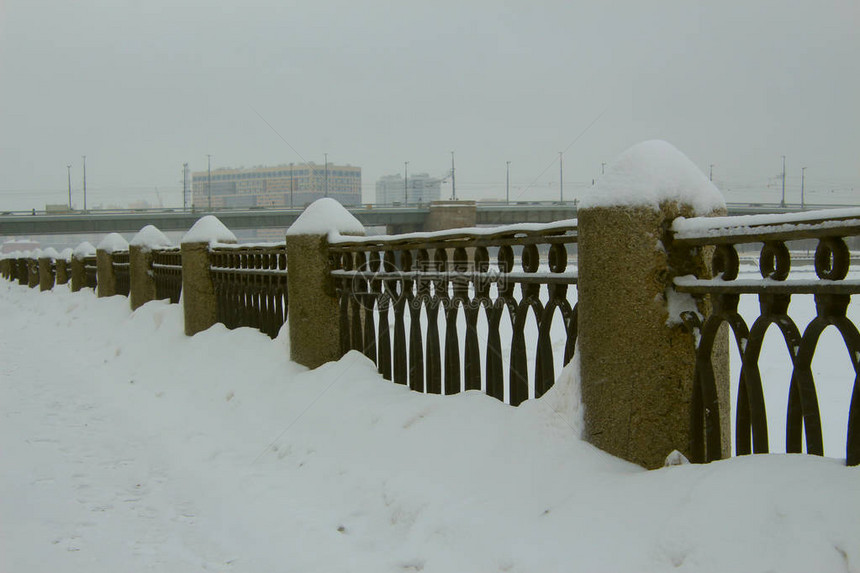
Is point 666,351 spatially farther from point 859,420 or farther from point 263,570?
point 263,570

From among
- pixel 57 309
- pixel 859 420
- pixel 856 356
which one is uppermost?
pixel 856 356

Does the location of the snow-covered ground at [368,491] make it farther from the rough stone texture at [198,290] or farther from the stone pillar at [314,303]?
the rough stone texture at [198,290]

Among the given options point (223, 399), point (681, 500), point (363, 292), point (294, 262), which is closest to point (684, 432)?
point (681, 500)

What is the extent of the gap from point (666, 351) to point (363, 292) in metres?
3.34

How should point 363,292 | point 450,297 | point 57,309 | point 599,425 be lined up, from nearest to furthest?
point 599,425, point 450,297, point 363,292, point 57,309

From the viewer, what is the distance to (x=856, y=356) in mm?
2521

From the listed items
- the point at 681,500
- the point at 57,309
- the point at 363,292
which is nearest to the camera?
the point at 681,500

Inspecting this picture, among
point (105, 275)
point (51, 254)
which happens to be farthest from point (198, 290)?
point (51, 254)

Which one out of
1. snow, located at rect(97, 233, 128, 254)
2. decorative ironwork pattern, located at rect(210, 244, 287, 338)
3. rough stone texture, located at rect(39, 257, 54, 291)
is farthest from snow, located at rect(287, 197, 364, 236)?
rough stone texture, located at rect(39, 257, 54, 291)

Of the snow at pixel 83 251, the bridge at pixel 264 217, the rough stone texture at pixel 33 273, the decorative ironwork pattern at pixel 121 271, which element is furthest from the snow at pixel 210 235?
the bridge at pixel 264 217

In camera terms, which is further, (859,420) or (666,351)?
(666,351)

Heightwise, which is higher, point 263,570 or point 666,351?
point 666,351

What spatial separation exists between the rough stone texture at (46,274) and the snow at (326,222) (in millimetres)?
21835

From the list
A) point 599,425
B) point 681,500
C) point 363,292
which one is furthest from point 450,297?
point 681,500
